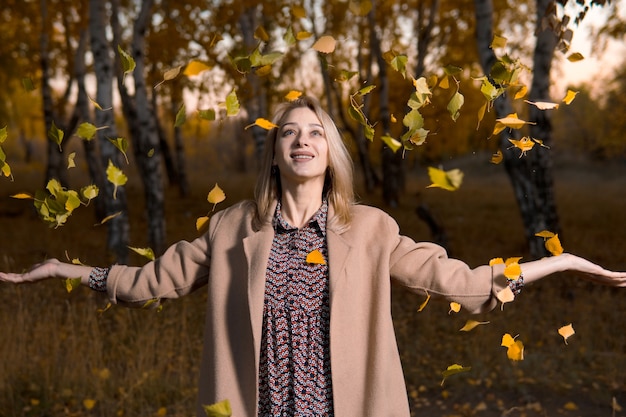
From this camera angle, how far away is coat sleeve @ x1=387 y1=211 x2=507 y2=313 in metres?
2.43

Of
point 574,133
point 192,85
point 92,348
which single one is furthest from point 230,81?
point 574,133

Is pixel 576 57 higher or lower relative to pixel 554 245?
higher

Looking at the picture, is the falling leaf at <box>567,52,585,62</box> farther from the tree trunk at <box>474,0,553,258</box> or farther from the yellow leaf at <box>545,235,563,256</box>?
the tree trunk at <box>474,0,553,258</box>

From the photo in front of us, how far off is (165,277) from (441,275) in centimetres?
96

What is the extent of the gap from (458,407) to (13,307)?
377 centimetres

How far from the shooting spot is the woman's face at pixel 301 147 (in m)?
2.47

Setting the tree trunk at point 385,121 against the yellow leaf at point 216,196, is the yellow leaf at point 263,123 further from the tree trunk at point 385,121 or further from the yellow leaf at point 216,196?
the tree trunk at point 385,121

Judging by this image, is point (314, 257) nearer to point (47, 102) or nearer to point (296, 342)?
point (296, 342)

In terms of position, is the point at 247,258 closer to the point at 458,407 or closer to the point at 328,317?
the point at 328,317

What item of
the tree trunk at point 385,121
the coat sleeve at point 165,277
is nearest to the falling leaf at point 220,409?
the coat sleeve at point 165,277

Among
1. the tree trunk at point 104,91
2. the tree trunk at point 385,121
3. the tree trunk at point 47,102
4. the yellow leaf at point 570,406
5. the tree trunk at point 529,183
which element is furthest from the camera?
the tree trunk at point 385,121

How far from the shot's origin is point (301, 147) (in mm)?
2471

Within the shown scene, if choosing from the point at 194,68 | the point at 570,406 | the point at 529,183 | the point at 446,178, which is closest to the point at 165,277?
the point at 194,68

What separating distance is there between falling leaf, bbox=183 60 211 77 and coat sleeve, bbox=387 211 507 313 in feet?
2.68
